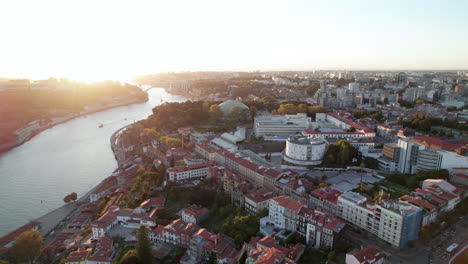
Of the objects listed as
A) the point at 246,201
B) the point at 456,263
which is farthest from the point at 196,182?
the point at 456,263

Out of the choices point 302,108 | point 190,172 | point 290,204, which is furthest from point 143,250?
point 302,108

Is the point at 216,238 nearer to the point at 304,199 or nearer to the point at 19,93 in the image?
the point at 304,199

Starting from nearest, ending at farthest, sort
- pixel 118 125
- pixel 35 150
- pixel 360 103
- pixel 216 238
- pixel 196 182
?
pixel 216 238, pixel 196 182, pixel 35 150, pixel 118 125, pixel 360 103

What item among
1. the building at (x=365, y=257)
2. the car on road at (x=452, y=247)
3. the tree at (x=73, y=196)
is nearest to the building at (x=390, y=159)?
the car on road at (x=452, y=247)

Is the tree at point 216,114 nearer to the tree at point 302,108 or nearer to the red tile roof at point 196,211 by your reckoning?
the tree at point 302,108

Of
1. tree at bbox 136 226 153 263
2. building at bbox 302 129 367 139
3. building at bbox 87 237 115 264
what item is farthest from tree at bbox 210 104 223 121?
tree at bbox 136 226 153 263

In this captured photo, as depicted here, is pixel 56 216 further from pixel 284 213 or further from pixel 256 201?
pixel 284 213
